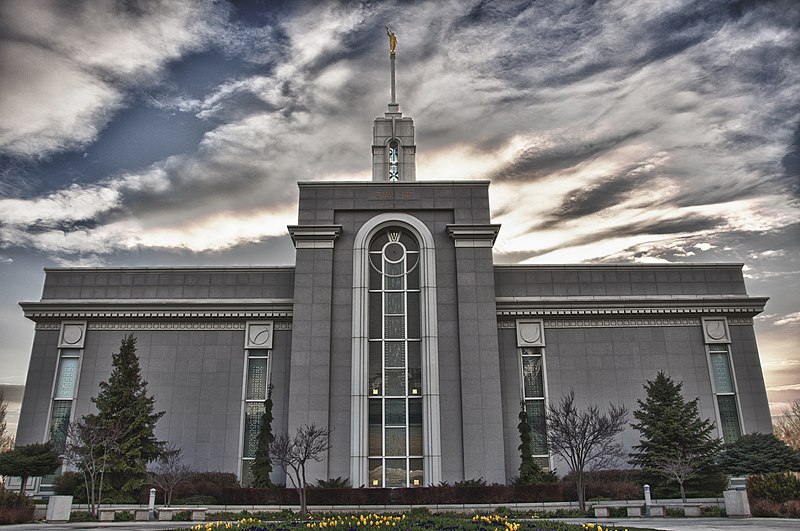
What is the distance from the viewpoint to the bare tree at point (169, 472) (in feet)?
80.7

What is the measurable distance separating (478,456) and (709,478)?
31.4ft

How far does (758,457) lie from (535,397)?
374 inches

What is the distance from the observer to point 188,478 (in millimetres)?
26328

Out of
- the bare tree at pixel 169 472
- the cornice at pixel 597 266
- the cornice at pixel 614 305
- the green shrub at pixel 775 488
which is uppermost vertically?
the cornice at pixel 597 266

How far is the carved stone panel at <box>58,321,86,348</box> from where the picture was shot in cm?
3039

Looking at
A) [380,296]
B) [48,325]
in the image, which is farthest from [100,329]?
[380,296]

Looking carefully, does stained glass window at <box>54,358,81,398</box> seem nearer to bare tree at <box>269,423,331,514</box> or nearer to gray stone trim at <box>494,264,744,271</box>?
bare tree at <box>269,423,331,514</box>

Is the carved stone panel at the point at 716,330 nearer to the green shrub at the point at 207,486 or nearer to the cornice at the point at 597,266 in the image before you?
→ the cornice at the point at 597,266

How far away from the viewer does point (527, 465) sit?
26531mm

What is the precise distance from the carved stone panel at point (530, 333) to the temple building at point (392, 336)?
6 centimetres

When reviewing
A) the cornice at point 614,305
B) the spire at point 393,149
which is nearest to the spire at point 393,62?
the spire at point 393,149

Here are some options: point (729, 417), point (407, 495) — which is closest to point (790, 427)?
point (729, 417)

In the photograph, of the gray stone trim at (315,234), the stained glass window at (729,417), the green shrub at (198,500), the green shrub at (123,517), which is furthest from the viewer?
the gray stone trim at (315,234)

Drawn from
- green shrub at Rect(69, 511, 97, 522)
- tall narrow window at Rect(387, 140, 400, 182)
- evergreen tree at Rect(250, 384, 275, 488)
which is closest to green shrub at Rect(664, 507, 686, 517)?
evergreen tree at Rect(250, 384, 275, 488)
